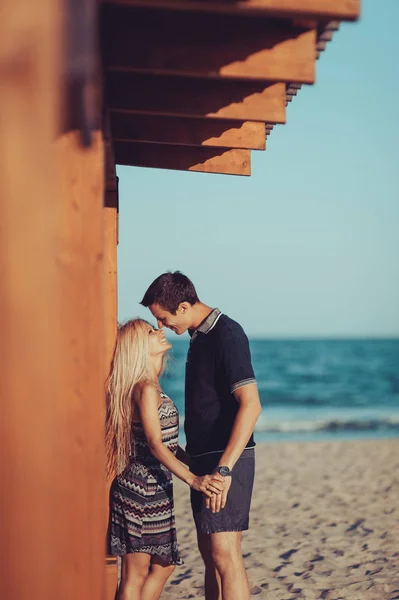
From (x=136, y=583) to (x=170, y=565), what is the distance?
0.74 feet

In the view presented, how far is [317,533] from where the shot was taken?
7.97m

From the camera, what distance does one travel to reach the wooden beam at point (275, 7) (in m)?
2.45

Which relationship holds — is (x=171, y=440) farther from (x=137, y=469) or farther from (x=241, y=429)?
(x=241, y=429)

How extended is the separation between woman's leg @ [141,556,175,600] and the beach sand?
1.45 m

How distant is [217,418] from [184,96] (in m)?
1.65

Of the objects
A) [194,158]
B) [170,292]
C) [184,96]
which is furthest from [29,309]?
[194,158]

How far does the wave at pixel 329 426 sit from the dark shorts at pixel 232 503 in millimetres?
18906

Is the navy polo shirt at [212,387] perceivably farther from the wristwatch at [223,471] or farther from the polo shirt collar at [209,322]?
the wristwatch at [223,471]

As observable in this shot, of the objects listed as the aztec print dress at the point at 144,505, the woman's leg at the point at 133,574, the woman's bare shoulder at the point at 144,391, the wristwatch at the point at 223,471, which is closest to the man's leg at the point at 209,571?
the aztec print dress at the point at 144,505

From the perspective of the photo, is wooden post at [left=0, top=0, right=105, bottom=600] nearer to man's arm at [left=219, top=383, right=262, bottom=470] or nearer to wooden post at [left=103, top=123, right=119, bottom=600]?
man's arm at [left=219, top=383, right=262, bottom=470]

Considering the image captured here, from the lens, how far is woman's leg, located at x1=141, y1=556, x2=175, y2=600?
4.45 m

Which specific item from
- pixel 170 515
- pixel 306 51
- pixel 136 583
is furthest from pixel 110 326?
pixel 306 51

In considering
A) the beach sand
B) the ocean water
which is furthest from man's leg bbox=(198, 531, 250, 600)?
the beach sand

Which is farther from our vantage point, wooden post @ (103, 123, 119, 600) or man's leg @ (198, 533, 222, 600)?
wooden post @ (103, 123, 119, 600)
